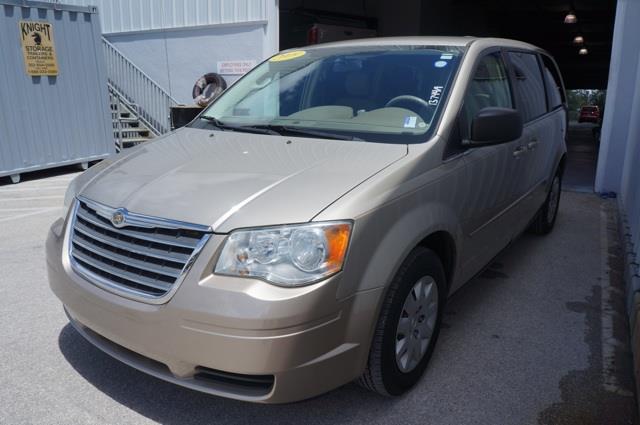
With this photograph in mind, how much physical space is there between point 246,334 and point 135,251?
2.03ft

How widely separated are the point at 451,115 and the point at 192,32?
8029 millimetres

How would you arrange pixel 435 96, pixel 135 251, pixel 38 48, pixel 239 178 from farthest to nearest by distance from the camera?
1. pixel 38 48
2. pixel 435 96
3. pixel 239 178
4. pixel 135 251

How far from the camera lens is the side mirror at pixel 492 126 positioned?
270 cm

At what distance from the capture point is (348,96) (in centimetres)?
317

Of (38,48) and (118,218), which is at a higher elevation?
(38,48)

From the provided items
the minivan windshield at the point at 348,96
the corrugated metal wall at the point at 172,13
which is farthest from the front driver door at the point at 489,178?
the corrugated metal wall at the point at 172,13

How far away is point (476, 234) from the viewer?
306 cm

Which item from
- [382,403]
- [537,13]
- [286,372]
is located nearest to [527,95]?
[382,403]

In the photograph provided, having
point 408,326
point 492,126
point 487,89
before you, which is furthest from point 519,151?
point 408,326

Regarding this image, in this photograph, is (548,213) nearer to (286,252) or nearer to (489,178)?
(489,178)

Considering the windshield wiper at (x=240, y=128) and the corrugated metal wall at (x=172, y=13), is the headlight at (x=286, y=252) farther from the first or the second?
the corrugated metal wall at (x=172, y=13)

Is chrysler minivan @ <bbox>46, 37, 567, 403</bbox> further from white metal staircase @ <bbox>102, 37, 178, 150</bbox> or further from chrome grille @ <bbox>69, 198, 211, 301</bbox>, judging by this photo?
white metal staircase @ <bbox>102, 37, 178, 150</bbox>

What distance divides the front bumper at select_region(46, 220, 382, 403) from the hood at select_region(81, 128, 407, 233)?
0.20m

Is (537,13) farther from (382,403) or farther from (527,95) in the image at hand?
(382,403)
